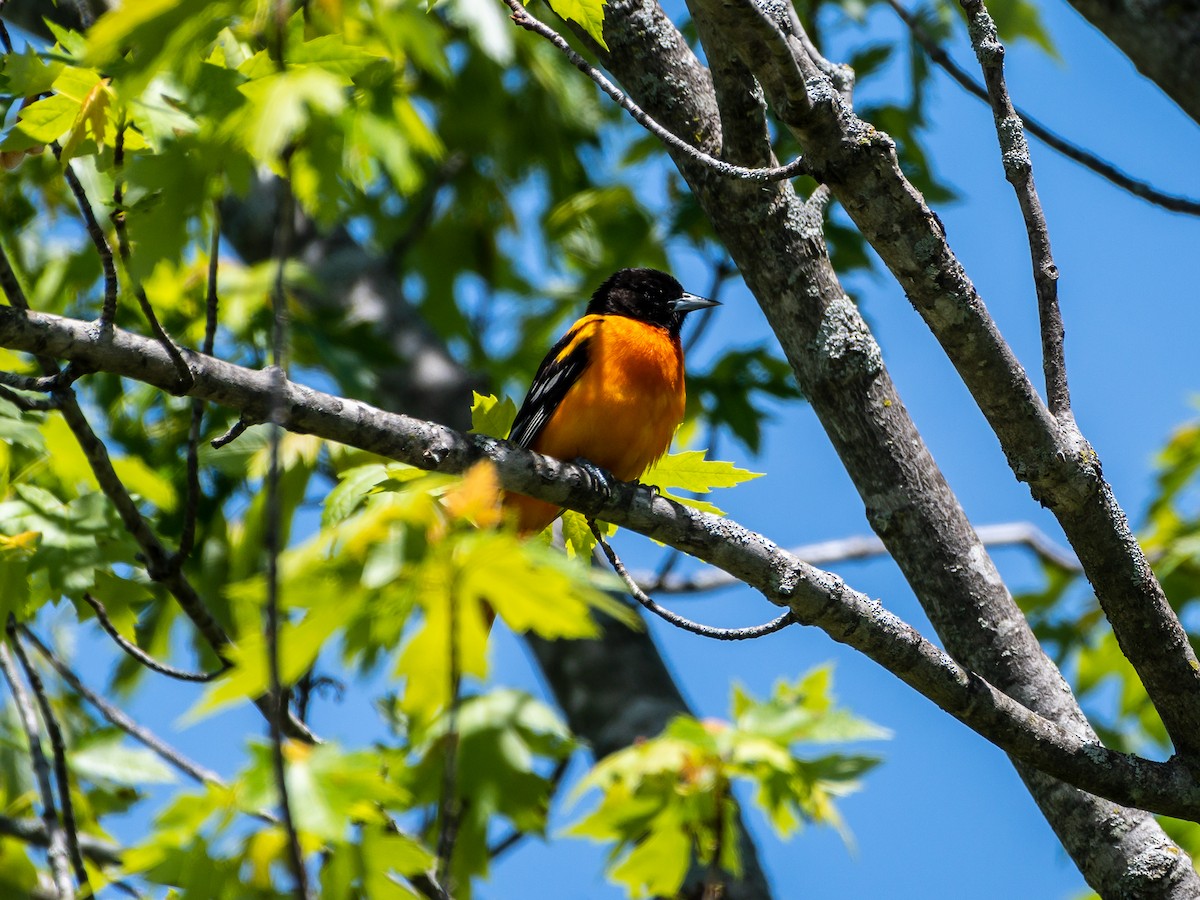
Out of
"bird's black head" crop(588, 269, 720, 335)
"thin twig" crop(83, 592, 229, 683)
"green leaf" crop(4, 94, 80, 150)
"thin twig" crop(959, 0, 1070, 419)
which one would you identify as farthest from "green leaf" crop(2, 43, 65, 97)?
"bird's black head" crop(588, 269, 720, 335)

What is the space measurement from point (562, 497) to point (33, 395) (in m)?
2.11

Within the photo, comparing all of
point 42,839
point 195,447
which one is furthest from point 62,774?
point 195,447


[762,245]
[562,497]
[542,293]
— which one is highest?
[542,293]

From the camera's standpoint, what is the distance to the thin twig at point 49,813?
13.0 ft

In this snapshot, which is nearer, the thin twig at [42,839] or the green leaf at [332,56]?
the green leaf at [332,56]

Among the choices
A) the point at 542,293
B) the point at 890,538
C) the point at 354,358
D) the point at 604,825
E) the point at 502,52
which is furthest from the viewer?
the point at 542,293

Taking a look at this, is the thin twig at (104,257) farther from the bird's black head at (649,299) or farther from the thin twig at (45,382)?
the bird's black head at (649,299)

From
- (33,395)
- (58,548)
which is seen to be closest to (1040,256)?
(58,548)

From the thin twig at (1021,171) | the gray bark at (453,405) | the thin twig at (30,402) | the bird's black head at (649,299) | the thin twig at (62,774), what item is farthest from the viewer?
the gray bark at (453,405)

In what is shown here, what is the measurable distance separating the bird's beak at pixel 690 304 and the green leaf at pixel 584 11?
2.92m

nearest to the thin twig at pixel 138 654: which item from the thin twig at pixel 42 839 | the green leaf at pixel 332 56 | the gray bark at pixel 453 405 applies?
the thin twig at pixel 42 839

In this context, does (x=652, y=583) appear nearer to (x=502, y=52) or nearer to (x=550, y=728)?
(x=550, y=728)

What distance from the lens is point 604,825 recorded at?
10.7 ft

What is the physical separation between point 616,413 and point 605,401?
7 centimetres
